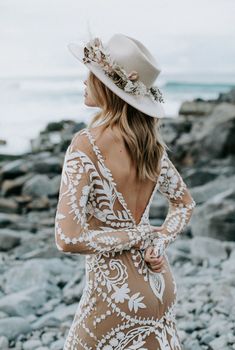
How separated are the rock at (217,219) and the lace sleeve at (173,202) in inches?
252

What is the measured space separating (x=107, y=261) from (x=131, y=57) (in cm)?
83

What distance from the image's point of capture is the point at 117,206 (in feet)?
9.41

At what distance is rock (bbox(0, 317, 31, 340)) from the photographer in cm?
648

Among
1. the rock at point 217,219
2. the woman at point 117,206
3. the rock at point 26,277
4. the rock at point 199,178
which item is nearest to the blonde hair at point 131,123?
the woman at point 117,206

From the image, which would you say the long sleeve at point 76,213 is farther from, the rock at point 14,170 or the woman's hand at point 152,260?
the rock at point 14,170

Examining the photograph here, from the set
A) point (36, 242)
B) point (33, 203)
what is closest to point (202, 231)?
point (36, 242)

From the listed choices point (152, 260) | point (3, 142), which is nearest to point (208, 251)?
point (152, 260)

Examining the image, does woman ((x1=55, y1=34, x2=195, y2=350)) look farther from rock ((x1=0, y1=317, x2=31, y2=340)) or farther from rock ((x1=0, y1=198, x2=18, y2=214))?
rock ((x1=0, y1=198, x2=18, y2=214))

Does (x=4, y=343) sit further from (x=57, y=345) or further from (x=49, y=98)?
(x=49, y=98)

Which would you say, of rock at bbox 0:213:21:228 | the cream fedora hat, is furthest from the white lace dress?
rock at bbox 0:213:21:228

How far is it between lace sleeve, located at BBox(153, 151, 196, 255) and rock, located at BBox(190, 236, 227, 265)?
5588mm

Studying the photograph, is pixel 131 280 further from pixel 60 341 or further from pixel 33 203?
pixel 33 203

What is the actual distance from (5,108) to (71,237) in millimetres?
46928

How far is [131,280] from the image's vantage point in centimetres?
286
